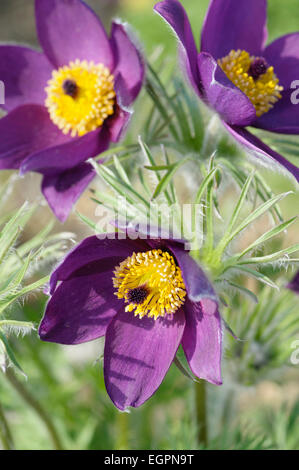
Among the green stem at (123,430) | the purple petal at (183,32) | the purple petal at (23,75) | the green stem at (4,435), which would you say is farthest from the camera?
the green stem at (123,430)

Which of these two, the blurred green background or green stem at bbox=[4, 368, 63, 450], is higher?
green stem at bbox=[4, 368, 63, 450]

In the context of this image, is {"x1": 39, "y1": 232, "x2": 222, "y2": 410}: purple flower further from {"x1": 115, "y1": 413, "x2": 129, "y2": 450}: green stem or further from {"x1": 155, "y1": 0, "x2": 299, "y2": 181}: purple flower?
{"x1": 115, "y1": 413, "x2": 129, "y2": 450}: green stem

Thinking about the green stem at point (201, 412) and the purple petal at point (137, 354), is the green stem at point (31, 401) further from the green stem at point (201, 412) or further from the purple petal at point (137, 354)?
the green stem at point (201, 412)

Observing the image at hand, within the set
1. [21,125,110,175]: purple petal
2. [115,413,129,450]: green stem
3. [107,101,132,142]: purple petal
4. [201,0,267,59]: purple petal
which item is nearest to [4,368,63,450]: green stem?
[115,413,129,450]: green stem

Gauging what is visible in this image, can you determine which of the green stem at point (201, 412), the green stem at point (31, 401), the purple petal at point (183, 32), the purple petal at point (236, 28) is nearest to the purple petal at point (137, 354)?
the green stem at point (31, 401)

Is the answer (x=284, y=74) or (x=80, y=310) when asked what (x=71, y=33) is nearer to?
(x=284, y=74)

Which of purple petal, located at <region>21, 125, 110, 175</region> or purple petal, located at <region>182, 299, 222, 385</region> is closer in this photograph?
purple petal, located at <region>182, 299, 222, 385</region>
